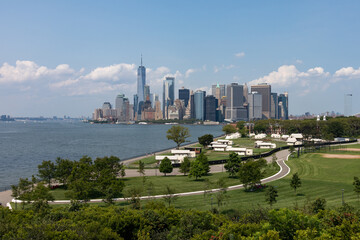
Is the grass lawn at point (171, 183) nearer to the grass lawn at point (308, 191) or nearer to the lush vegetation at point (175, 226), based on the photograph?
the grass lawn at point (308, 191)

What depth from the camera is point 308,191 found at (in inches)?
1580

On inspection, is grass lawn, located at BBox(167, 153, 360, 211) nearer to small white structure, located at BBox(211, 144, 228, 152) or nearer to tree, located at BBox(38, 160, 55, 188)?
tree, located at BBox(38, 160, 55, 188)

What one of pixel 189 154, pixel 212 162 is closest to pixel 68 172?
pixel 212 162

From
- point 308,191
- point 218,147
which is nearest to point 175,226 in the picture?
point 308,191

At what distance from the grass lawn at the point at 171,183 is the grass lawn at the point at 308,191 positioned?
4.79 metres

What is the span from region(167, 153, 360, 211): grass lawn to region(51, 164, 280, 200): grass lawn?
15.7ft

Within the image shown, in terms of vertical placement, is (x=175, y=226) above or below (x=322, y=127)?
below

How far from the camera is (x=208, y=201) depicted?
119 ft

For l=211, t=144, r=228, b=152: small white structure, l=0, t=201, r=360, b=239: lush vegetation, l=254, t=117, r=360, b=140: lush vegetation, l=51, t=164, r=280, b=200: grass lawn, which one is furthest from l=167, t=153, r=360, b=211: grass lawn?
l=254, t=117, r=360, b=140: lush vegetation

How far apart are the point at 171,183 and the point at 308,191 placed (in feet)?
64.6

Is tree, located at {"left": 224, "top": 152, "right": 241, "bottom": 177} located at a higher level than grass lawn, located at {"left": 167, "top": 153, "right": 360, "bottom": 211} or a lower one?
higher

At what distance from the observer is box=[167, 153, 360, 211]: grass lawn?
3394 cm

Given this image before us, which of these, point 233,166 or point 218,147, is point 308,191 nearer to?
point 233,166

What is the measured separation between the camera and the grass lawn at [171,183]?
42.1 metres
